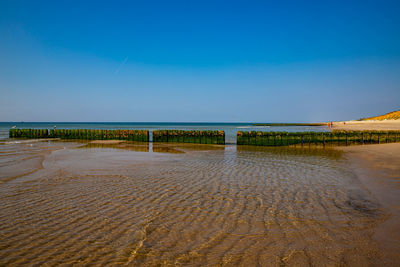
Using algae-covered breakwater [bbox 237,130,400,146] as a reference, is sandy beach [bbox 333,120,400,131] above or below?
above

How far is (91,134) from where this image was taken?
100ft

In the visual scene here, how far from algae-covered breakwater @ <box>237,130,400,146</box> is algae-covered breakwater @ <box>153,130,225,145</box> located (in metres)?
2.74

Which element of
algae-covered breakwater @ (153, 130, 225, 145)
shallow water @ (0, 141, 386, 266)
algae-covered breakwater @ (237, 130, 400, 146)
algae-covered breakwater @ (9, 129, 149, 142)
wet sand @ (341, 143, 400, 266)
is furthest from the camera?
algae-covered breakwater @ (9, 129, 149, 142)

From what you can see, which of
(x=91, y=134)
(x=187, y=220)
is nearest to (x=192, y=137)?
(x=91, y=134)

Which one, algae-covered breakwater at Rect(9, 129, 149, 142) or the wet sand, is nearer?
the wet sand

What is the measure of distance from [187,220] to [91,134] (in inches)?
1124

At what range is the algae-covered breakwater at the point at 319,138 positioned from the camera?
22078 millimetres

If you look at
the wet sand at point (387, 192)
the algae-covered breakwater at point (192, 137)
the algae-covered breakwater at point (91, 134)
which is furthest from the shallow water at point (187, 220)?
the algae-covered breakwater at point (91, 134)

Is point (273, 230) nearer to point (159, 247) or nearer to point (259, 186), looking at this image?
point (159, 247)

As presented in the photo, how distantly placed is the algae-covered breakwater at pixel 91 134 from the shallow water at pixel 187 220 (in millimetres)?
18533

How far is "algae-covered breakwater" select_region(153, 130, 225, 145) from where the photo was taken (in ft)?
81.8

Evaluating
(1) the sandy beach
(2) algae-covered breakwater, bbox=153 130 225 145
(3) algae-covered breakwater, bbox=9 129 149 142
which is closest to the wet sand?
(2) algae-covered breakwater, bbox=153 130 225 145

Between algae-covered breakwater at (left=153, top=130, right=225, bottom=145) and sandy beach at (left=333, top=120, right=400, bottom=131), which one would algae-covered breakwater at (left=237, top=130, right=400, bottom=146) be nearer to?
algae-covered breakwater at (left=153, top=130, right=225, bottom=145)

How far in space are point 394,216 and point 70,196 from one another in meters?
8.44
